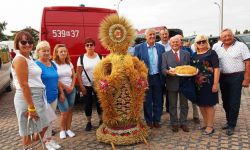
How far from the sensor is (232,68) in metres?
4.90

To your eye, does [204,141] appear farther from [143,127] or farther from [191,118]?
[191,118]

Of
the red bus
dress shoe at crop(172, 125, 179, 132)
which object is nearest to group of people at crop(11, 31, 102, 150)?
dress shoe at crop(172, 125, 179, 132)

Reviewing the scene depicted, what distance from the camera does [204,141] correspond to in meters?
4.68

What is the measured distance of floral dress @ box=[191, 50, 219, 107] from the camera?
16.0 ft

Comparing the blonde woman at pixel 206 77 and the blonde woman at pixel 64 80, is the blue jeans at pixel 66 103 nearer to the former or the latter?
the blonde woman at pixel 64 80

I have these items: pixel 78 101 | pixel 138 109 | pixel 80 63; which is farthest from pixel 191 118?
pixel 78 101

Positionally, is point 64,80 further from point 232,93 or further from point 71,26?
point 232,93

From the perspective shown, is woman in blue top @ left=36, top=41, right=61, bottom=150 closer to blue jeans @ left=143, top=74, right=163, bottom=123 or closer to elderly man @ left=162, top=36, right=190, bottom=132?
blue jeans @ left=143, top=74, right=163, bottom=123

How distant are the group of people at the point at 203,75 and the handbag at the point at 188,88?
0.11 feet

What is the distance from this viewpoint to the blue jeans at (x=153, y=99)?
5266 mm

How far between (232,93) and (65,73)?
2.86 m

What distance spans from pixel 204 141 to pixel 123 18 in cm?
235

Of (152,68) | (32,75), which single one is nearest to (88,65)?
(152,68)

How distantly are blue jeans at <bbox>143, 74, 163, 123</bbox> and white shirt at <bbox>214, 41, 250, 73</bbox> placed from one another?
3.81ft
